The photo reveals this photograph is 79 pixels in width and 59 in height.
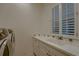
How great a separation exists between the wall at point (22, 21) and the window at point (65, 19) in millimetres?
384

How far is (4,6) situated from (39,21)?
0.57 metres

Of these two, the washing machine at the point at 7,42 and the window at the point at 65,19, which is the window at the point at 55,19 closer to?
the window at the point at 65,19

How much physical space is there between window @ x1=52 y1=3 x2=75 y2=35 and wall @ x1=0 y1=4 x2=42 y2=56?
38cm

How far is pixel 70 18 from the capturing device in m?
2.28

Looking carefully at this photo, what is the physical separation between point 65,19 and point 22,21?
78 centimetres

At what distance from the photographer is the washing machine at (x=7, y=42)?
1.85m

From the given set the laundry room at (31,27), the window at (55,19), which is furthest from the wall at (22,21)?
the window at (55,19)

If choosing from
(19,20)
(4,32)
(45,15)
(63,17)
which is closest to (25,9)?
(19,20)

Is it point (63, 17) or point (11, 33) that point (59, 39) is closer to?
point (63, 17)

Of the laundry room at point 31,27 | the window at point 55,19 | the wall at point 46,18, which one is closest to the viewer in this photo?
the laundry room at point 31,27

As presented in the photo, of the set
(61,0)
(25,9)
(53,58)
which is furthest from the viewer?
(25,9)

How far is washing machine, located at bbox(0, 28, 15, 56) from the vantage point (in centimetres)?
185

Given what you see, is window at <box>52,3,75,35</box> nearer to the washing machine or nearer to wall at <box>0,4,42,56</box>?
wall at <box>0,4,42,56</box>

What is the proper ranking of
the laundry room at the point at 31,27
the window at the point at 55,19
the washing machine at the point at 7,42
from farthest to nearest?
1. the window at the point at 55,19
2. the laundry room at the point at 31,27
3. the washing machine at the point at 7,42
